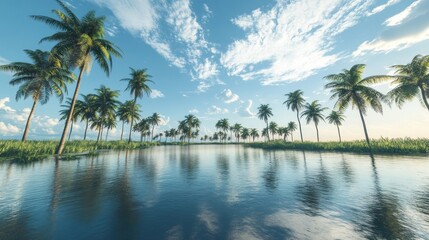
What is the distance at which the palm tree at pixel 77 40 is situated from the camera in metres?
21.3

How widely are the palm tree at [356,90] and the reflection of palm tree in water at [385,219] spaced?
95.3ft

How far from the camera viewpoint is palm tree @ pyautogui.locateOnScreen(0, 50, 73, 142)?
2639 centimetres

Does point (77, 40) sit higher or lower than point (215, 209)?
higher

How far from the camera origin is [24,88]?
85.8 ft

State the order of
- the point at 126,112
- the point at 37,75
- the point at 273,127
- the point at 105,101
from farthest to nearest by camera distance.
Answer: the point at 273,127, the point at 126,112, the point at 105,101, the point at 37,75

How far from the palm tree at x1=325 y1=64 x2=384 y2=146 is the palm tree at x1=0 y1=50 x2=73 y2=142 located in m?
45.4

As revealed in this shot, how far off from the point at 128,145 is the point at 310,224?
4714 centimetres

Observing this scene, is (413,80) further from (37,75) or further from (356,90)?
(37,75)

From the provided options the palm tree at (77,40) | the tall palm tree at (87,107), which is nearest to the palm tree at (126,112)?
the tall palm tree at (87,107)

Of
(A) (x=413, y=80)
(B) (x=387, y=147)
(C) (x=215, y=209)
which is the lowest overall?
(C) (x=215, y=209)

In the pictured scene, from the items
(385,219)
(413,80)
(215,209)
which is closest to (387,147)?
(413,80)

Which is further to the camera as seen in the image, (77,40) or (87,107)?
(87,107)

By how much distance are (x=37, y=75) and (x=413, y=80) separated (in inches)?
2215

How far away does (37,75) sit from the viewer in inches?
1104
